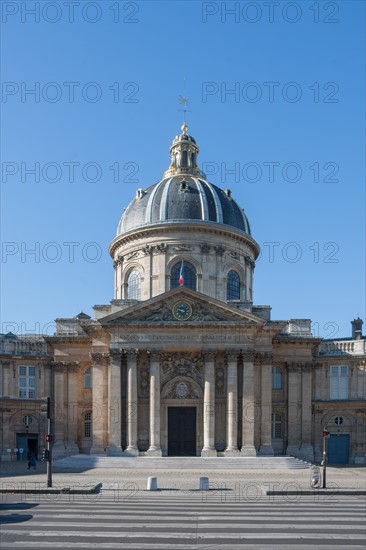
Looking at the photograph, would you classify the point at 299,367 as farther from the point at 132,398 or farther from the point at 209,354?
the point at 132,398

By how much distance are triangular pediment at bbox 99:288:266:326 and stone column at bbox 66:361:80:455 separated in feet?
25.9

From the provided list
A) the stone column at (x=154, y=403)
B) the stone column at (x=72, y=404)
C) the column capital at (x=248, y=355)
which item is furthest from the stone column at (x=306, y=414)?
the stone column at (x=72, y=404)

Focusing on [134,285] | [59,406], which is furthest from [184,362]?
[134,285]

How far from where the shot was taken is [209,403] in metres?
49.6

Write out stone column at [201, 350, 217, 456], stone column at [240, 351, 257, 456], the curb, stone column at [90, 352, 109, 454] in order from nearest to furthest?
the curb
stone column at [201, 350, 217, 456]
stone column at [240, 351, 257, 456]
stone column at [90, 352, 109, 454]

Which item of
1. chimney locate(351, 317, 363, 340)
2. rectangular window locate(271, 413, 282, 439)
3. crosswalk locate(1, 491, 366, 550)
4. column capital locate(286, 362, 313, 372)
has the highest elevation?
chimney locate(351, 317, 363, 340)

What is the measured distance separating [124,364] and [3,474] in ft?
43.6

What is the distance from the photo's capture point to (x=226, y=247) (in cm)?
6028

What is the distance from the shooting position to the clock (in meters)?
50.3

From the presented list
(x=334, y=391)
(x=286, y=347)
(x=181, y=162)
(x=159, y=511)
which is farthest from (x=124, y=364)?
(x=159, y=511)

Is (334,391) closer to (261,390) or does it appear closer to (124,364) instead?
(261,390)

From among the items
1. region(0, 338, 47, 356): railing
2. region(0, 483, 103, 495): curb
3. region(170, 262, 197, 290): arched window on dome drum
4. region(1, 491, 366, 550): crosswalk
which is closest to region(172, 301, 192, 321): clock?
region(170, 262, 197, 290): arched window on dome drum

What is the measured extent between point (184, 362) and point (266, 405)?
23.6 ft

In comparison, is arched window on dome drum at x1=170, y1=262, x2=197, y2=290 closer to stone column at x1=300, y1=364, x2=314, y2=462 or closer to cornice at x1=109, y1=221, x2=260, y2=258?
cornice at x1=109, y1=221, x2=260, y2=258
